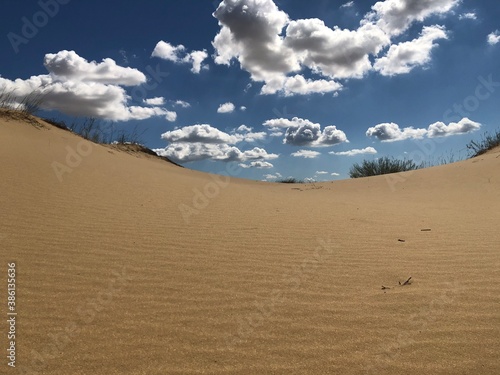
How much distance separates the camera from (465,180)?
36.7 ft

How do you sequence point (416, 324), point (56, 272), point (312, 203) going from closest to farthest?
point (416, 324)
point (56, 272)
point (312, 203)

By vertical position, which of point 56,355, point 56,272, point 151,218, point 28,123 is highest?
point 28,123

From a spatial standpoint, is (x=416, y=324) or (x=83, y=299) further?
(x=83, y=299)

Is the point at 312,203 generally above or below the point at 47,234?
above

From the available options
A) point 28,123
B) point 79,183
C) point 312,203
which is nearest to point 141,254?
point 79,183

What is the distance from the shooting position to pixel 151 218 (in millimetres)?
5730

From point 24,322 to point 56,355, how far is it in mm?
520

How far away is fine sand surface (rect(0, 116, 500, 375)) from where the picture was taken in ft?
7.73

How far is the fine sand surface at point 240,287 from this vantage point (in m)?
2.36

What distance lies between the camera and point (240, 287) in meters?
3.34

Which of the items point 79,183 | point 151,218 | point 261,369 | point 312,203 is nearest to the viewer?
point 261,369

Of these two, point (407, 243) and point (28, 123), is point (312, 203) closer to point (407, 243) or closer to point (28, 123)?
point (407, 243)

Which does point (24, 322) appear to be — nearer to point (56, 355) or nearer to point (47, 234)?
→ point (56, 355)

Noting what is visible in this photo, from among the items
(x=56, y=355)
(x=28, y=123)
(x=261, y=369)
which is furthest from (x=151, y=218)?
(x=28, y=123)
